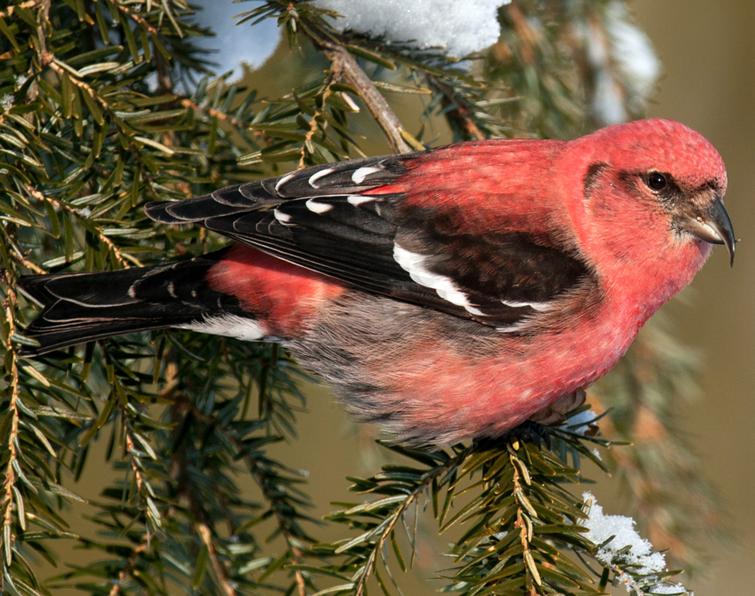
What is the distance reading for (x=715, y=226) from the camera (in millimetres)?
1860

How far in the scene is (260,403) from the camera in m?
1.81

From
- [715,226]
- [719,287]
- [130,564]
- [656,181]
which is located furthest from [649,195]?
[719,287]

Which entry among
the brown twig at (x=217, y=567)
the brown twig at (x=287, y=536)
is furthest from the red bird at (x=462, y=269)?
the brown twig at (x=217, y=567)

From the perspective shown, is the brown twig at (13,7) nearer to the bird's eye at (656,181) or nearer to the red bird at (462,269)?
the red bird at (462,269)

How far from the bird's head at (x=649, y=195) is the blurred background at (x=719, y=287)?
1.83 metres

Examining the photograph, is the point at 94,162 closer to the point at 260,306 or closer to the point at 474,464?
the point at 260,306

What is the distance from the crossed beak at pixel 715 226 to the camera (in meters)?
1.84

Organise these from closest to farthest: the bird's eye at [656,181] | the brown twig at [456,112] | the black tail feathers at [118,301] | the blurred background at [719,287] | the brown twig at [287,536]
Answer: the black tail feathers at [118,301] < the brown twig at [287,536] < the bird's eye at [656,181] < the brown twig at [456,112] < the blurred background at [719,287]

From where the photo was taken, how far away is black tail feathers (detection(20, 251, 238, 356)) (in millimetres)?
1518

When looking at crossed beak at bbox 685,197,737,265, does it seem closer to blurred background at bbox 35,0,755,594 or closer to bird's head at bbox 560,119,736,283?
bird's head at bbox 560,119,736,283

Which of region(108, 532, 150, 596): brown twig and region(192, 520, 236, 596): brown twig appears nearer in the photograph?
region(108, 532, 150, 596): brown twig

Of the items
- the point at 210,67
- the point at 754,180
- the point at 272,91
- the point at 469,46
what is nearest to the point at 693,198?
the point at 469,46

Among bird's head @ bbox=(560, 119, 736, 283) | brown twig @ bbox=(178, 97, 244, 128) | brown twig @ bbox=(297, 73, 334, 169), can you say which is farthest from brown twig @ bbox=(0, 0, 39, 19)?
bird's head @ bbox=(560, 119, 736, 283)

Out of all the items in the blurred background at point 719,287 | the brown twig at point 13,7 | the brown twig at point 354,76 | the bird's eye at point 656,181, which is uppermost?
the brown twig at point 13,7
